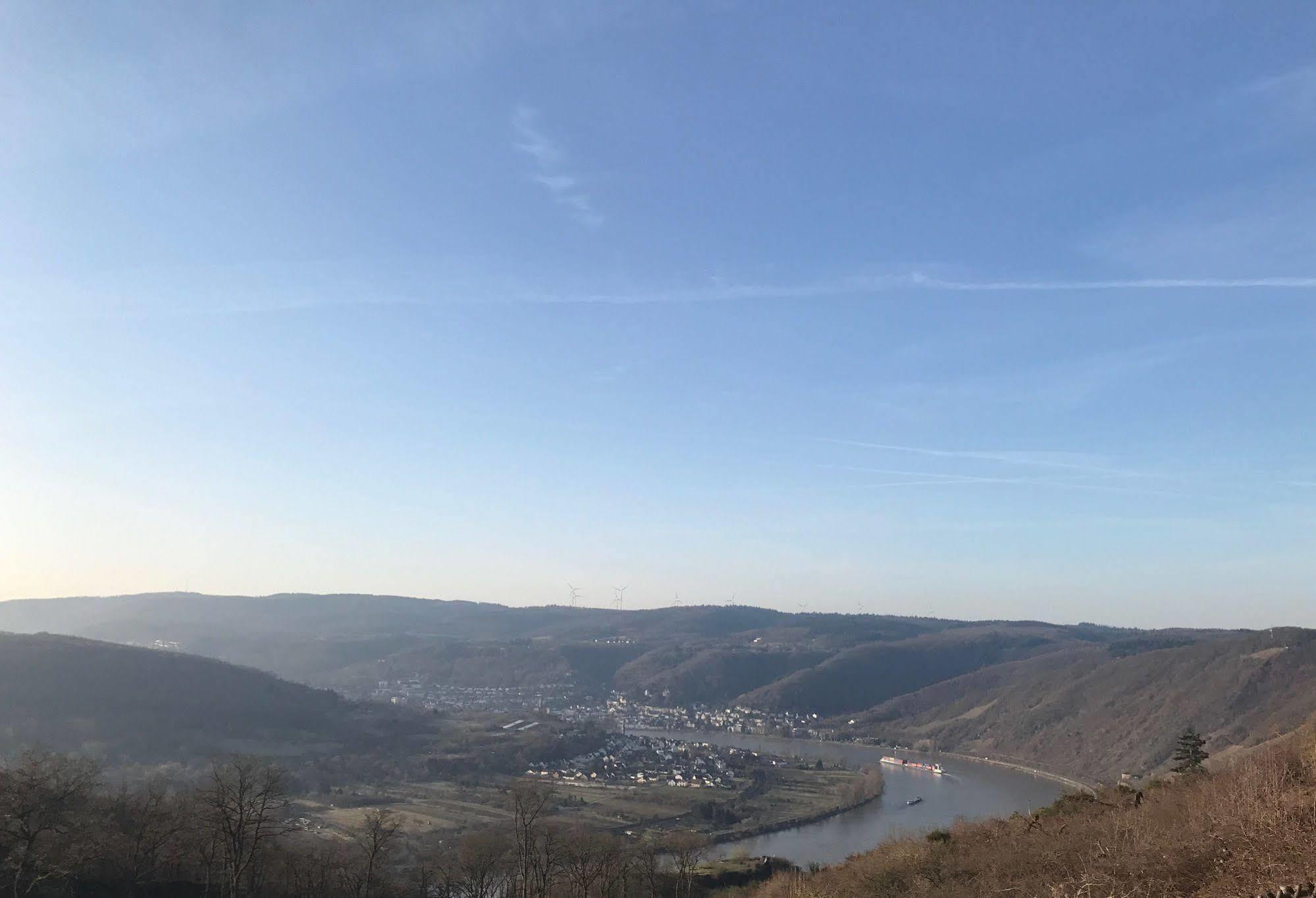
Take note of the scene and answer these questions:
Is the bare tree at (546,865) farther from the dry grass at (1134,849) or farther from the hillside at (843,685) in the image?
the hillside at (843,685)

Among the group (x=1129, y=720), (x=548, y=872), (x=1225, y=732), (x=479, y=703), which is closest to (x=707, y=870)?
(x=548, y=872)

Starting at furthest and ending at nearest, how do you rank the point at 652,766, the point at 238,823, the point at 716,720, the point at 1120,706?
the point at 716,720
the point at 1120,706
the point at 652,766
the point at 238,823

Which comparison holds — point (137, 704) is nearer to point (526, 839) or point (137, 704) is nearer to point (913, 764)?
point (526, 839)

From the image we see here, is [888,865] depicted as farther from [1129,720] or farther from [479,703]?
[479,703]

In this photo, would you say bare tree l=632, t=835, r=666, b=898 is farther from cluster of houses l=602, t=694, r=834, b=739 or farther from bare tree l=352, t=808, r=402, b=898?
cluster of houses l=602, t=694, r=834, b=739

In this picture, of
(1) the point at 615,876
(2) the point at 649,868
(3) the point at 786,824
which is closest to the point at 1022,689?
(3) the point at 786,824

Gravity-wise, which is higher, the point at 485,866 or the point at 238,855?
the point at 238,855

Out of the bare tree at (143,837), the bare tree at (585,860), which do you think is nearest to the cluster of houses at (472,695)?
the bare tree at (585,860)

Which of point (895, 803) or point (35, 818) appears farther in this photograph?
point (895, 803)
